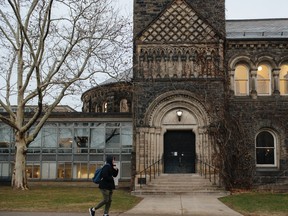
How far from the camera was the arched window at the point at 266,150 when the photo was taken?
23.2m

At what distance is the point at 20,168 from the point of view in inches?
862

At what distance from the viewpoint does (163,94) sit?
22.6 metres

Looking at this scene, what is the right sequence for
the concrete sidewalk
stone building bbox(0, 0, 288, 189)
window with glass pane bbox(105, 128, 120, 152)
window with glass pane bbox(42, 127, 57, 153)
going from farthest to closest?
1. window with glass pane bbox(42, 127, 57, 153)
2. window with glass pane bbox(105, 128, 120, 152)
3. stone building bbox(0, 0, 288, 189)
4. the concrete sidewalk

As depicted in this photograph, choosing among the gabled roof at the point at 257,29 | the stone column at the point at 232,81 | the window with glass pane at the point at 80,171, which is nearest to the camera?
the stone column at the point at 232,81

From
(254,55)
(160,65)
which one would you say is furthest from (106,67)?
(254,55)

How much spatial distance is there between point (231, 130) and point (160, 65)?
4862 millimetres

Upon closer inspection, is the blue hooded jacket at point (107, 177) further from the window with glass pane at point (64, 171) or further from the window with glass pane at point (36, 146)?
the window with glass pane at point (36, 146)

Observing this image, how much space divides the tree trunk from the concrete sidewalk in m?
6.65

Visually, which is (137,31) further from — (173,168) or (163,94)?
(173,168)

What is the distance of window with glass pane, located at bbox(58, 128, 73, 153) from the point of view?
26.9 m

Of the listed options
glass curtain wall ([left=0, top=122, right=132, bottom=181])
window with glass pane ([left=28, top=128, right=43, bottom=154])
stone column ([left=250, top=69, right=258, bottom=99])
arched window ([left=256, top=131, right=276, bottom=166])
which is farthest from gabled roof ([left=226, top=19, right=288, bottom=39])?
window with glass pane ([left=28, top=128, right=43, bottom=154])

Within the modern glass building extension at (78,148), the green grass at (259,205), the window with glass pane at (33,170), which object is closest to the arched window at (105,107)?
the modern glass building extension at (78,148)

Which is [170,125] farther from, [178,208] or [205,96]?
[178,208]

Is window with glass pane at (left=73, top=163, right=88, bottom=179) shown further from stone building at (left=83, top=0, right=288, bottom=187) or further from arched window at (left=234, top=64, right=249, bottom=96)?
arched window at (left=234, top=64, right=249, bottom=96)
